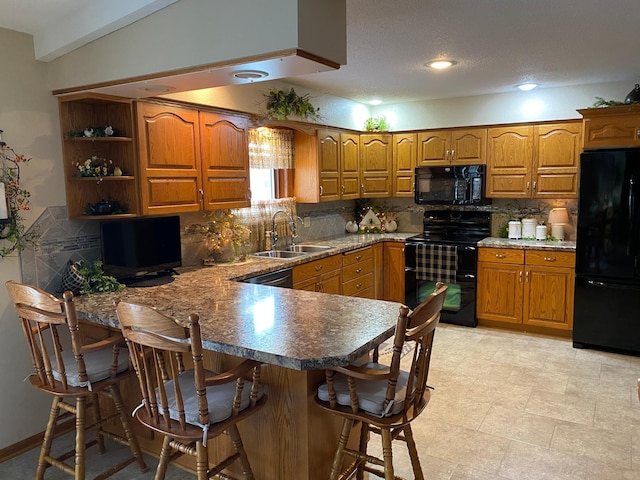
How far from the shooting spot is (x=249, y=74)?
2.33 metres

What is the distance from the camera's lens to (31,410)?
2941mm

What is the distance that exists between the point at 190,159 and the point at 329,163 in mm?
2019

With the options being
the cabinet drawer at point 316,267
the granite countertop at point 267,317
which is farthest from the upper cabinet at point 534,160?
→ the granite countertop at point 267,317

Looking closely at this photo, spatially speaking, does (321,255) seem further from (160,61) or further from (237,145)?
(160,61)

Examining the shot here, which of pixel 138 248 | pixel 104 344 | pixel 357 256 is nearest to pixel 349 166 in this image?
pixel 357 256

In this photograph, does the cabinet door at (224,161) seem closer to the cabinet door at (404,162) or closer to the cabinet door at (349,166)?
the cabinet door at (349,166)

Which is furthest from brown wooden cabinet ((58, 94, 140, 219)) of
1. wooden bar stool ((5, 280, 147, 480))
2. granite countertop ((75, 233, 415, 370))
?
wooden bar stool ((5, 280, 147, 480))

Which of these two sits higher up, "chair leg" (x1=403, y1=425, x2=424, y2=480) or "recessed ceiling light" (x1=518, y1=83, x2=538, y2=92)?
"recessed ceiling light" (x1=518, y1=83, x2=538, y2=92)

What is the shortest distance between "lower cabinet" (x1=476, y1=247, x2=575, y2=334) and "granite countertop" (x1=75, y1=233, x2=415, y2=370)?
2.75 meters

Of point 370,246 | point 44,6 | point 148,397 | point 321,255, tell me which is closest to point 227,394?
point 148,397

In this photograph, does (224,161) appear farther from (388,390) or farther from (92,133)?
(388,390)

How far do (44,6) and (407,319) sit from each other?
2.45 m

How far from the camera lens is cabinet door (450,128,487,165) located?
17.4 feet

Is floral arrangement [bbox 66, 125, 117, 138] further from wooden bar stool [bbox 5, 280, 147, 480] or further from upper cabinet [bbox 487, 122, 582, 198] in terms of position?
upper cabinet [bbox 487, 122, 582, 198]
